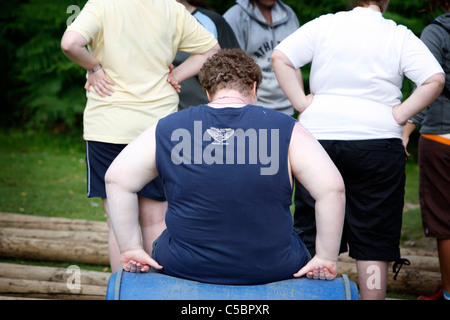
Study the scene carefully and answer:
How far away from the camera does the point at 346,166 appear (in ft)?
10.9

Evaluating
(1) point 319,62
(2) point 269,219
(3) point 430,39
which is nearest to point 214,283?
(2) point 269,219

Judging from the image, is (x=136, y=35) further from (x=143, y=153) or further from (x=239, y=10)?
(x=239, y=10)

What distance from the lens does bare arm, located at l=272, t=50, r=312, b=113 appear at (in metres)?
3.43

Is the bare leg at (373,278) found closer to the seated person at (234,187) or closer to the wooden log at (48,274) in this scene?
the seated person at (234,187)

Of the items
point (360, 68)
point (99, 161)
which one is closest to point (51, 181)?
point (99, 161)

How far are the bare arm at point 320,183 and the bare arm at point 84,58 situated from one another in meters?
1.45

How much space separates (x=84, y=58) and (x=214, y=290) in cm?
167

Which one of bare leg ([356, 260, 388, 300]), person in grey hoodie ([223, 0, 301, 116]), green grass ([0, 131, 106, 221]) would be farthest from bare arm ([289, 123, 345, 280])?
green grass ([0, 131, 106, 221])

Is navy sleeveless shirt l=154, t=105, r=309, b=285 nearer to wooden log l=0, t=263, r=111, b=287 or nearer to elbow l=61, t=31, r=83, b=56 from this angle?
elbow l=61, t=31, r=83, b=56

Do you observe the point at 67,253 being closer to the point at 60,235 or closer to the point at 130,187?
the point at 60,235

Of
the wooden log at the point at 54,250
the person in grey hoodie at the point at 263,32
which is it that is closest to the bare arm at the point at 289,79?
the person in grey hoodie at the point at 263,32

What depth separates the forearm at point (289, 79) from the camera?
344 centimetres

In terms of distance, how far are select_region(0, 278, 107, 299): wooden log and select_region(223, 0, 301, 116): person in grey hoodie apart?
2.05 meters

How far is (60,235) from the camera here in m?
5.08
